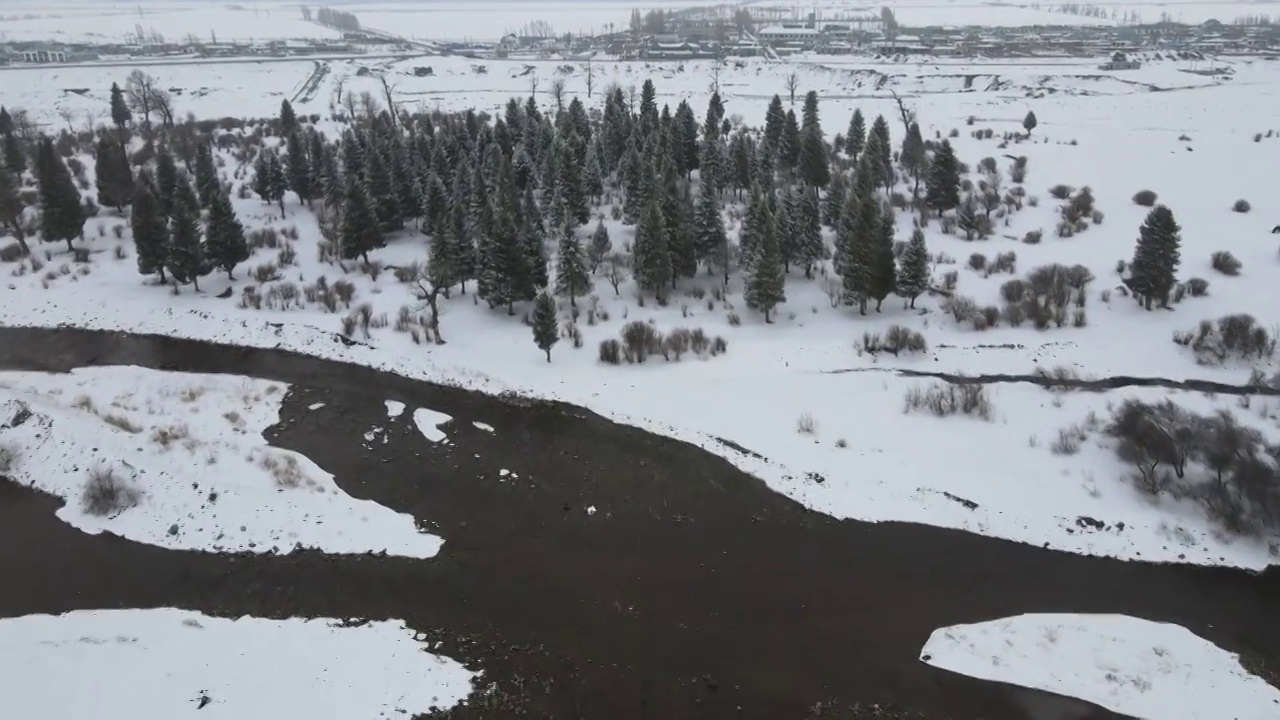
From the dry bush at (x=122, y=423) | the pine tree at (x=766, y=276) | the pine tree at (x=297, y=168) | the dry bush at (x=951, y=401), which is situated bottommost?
the dry bush at (x=122, y=423)

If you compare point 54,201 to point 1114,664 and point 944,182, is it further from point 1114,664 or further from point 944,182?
point 1114,664

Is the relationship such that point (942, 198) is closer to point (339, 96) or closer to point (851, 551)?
point (851, 551)

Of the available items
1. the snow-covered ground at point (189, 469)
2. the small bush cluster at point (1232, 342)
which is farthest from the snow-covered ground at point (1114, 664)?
the small bush cluster at point (1232, 342)

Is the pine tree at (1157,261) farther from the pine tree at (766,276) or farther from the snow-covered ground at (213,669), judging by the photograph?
the snow-covered ground at (213,669)

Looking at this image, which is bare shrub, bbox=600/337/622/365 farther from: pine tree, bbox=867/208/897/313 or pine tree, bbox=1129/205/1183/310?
pine tree, bbox=1129/205/1183/310

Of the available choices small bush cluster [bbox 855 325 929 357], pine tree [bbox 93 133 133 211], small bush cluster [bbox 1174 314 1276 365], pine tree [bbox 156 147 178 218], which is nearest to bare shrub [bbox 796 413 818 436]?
small bush cluster [bbox 855 325 929 357]

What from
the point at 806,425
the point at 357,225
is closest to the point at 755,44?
the point at 357,225

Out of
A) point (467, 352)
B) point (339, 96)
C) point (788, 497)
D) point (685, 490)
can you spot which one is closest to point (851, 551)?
point (788, 497)
